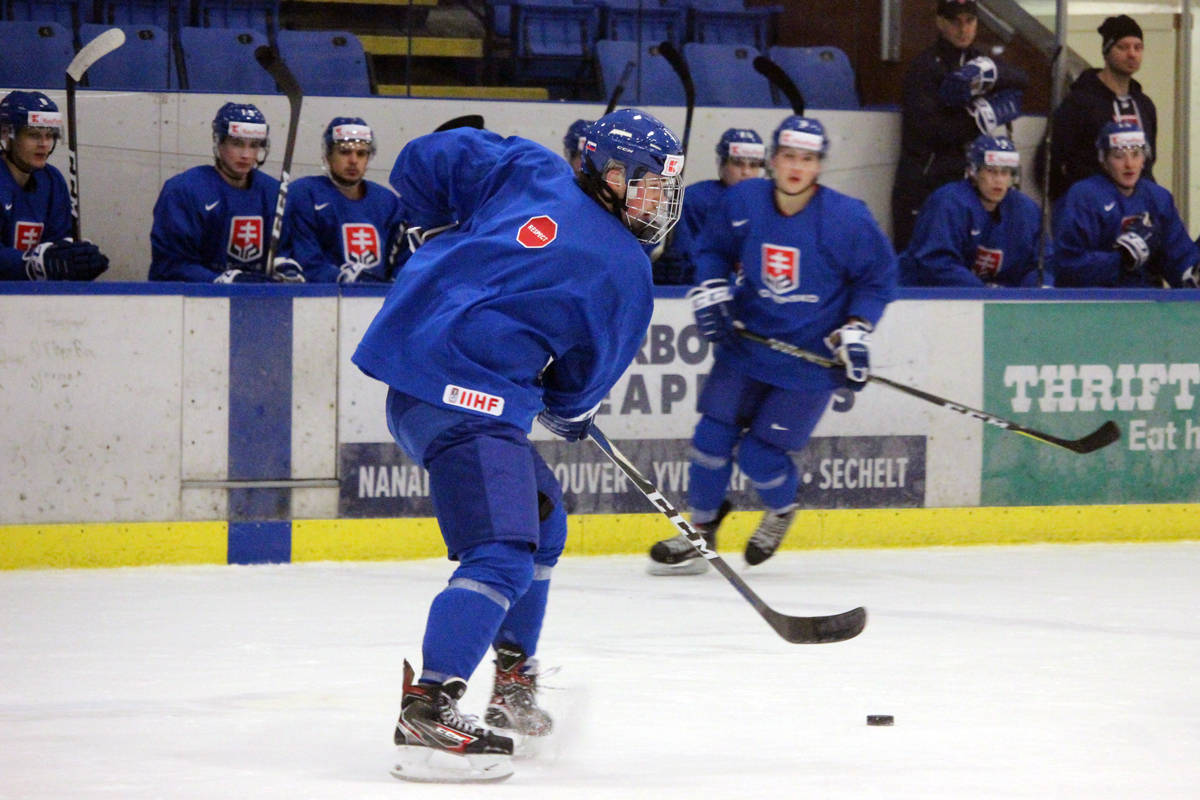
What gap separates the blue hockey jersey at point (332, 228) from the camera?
5.36 m

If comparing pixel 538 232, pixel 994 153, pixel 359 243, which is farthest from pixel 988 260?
pixel 538 232

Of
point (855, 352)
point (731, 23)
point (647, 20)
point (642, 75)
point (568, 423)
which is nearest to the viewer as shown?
point (568, 423)

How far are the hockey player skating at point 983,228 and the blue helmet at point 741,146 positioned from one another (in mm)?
616

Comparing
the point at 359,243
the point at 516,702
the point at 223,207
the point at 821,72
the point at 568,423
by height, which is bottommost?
the point at 516,702

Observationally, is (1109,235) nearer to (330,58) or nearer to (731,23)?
(731,23)

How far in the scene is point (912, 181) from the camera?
632 centimetres

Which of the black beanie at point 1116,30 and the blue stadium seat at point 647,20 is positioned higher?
the blue stadium seat at point 647,20

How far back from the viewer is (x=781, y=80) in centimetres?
626

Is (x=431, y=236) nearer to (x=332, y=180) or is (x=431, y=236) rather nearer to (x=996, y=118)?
(x=332, y=180)

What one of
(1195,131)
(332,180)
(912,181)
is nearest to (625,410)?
(332,180)

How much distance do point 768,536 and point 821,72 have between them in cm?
273

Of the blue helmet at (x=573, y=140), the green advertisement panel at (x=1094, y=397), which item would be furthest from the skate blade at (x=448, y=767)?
the blue helmet at (x=573, y=140)

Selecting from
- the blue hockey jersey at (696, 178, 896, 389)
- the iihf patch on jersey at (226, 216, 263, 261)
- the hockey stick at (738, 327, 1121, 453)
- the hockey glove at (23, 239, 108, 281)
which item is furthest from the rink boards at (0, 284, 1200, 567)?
the iihf patch on jersey at (226, 216, 263, 261)

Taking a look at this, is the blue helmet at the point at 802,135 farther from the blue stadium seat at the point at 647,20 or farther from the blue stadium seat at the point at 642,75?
the blue stadium seat at the point at 647,20
